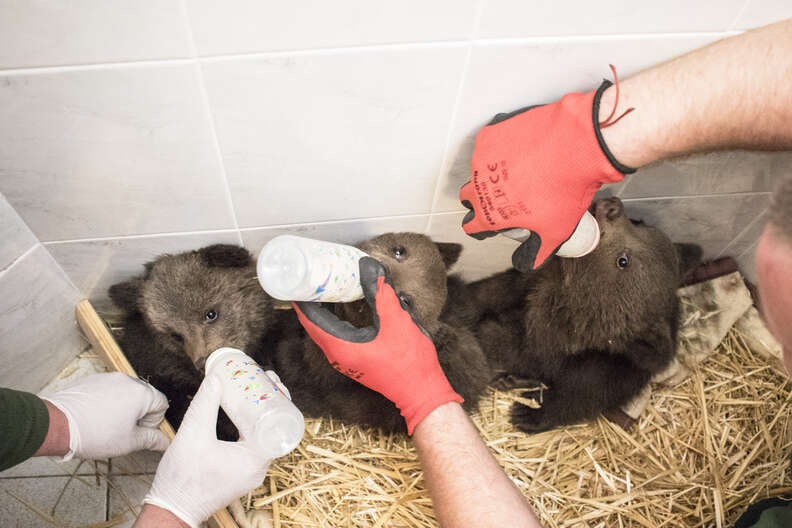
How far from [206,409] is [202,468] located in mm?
212

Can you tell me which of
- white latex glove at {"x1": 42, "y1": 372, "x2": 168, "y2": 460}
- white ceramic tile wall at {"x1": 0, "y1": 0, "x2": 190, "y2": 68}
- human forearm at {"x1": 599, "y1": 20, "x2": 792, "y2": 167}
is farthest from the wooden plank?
human forearm at {"x1": 599, "y1": 20, "x2": 792, "y2": 167}

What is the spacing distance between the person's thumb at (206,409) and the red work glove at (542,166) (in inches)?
48.6

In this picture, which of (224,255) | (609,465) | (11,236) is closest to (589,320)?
(609,465)

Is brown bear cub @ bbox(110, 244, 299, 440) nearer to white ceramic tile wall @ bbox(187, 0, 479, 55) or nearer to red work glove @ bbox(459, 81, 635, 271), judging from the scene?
white ceramic tile wall @ bbox(187, 0, 479, 55)

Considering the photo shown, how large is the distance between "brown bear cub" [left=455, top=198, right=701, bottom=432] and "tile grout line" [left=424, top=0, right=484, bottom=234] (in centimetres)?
77

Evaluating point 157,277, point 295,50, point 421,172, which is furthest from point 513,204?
point 157,277

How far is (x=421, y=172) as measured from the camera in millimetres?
2078

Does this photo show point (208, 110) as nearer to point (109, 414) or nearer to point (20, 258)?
point (20, 258)

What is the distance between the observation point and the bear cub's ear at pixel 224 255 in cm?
228

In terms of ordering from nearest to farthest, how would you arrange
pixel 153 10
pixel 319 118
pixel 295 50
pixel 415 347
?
pixel 153 10, pixel 295 50, pixel 319 118, pixel 415 347

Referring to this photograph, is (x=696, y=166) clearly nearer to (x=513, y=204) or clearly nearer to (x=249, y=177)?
(x=513, y=204)

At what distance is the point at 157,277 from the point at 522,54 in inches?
74.4

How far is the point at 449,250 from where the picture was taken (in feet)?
8.30

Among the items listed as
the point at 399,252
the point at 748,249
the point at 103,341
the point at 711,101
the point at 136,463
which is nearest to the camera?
the point at 711,101
